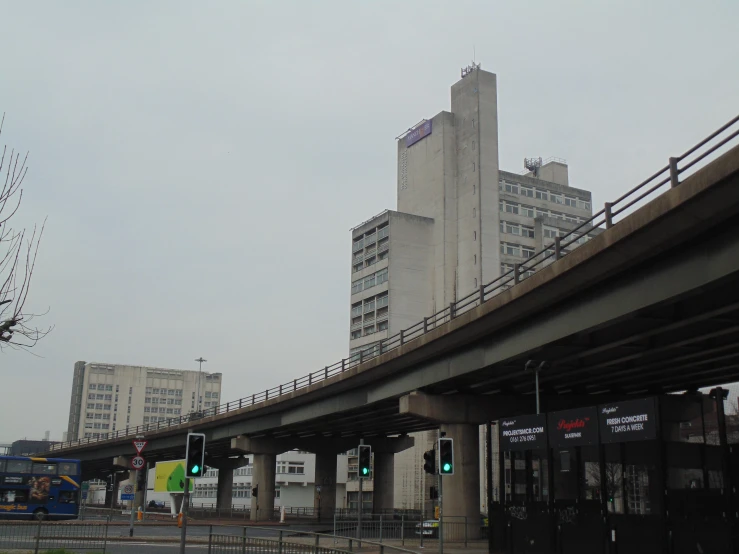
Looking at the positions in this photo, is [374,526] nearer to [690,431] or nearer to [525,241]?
[690,431]

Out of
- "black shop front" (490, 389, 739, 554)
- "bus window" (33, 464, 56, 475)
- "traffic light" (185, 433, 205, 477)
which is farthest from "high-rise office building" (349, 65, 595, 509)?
"traffic light" (185, 433, 205, 477)

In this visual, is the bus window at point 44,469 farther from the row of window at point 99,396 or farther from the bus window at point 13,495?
the row of window at point 99,396

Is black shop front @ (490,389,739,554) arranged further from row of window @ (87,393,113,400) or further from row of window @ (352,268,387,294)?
row of window @ (87,393,113,400)

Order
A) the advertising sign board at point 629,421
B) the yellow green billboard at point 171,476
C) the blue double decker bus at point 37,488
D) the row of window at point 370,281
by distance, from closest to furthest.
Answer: the advertising sign board at point 629,421 < the yellow green billboard at point 171,476 < the blue double decker bus at point 37,488 < the row of window at point 370,281

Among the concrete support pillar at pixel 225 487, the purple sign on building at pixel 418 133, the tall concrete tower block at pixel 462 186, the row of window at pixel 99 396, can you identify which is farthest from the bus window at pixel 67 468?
the row of window at pixel 99 396

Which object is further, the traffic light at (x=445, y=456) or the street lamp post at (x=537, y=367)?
the street lamp post at (x=537, y=367)

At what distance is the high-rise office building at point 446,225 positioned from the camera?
9688 centimetres

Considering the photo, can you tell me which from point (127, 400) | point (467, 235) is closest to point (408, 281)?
point (467, 235)

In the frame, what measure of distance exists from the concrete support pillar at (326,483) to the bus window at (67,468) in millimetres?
23285

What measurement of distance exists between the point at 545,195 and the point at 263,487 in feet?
207

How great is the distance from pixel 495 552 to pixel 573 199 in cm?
9042

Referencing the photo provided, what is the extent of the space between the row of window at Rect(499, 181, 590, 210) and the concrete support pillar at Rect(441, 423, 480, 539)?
70.5 m

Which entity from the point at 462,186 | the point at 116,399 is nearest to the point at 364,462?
the point at 462,186

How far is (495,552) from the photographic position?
27.0 metres
